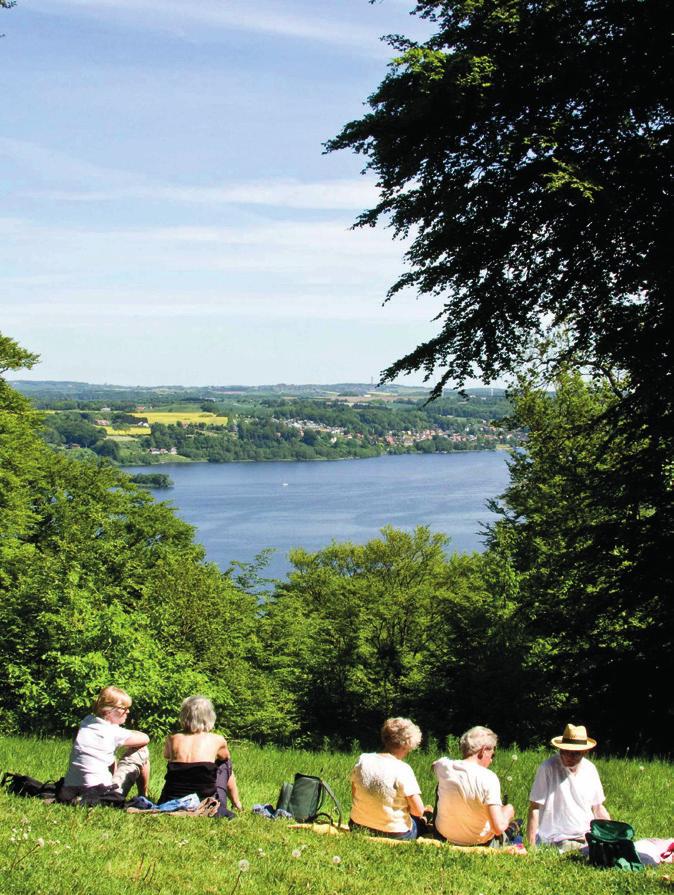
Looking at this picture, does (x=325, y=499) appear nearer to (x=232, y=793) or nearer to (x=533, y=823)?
(x=232, y=793)

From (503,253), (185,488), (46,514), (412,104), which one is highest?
(412,104)

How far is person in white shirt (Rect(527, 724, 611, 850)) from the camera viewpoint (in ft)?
21.3

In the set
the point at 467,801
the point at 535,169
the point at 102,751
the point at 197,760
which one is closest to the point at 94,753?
the point at 102,751

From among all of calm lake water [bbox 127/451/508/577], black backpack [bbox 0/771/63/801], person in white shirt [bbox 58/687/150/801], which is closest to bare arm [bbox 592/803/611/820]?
person in white shirt [bbox 58/687/150/801]

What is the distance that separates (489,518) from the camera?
84875 millimetres

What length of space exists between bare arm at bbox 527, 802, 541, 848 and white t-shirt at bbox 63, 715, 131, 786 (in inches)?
116

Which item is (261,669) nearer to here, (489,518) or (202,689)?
(202,689)

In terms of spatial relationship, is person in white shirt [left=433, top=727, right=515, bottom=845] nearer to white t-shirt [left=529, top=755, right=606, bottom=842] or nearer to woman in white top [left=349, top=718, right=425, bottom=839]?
woman in white top [left=349, top=718, right=425, bottom=839]

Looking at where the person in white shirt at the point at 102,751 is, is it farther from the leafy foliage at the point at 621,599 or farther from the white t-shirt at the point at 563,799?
the leafy foliage at the point at 621,599

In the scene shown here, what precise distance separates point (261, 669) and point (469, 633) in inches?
283

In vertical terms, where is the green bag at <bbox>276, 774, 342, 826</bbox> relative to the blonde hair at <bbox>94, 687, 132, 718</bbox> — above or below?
below

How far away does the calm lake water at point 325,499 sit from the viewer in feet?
259

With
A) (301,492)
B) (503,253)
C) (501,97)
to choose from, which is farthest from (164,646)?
(301,492)

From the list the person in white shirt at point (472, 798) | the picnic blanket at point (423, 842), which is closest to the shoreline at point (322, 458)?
the picnic blanket at point (423, 842)
